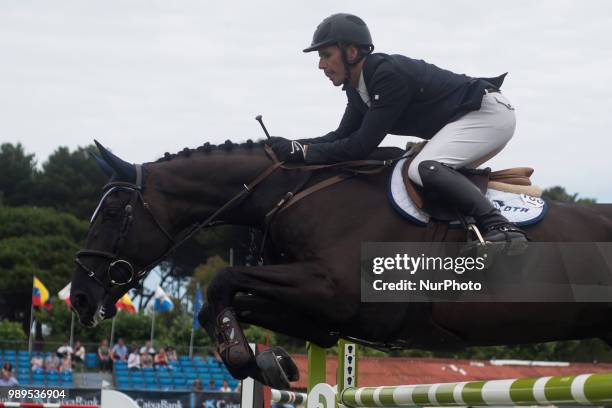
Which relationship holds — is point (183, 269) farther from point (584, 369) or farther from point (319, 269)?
point (319, 269)

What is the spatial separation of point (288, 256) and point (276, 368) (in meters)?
0.61

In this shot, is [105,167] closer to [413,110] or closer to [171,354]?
[413,110]

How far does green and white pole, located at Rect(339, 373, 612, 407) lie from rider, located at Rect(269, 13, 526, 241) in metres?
0.98

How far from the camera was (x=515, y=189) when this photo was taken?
16.6 ft

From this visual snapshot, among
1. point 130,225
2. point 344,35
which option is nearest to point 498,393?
point 344,35

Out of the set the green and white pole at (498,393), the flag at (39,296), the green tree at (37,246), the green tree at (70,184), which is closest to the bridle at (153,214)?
the green and white pole at (498,393)

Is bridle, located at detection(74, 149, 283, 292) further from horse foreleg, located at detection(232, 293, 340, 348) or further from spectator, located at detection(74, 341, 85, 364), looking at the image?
spectator, located at detection(74, 341, 85, 364)

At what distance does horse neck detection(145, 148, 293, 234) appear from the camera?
5188 mm

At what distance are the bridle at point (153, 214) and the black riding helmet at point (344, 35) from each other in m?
0.51

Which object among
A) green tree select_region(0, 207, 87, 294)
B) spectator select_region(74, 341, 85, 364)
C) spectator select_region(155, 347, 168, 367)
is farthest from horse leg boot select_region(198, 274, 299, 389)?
green tree select_region(0, 207, 87, 294)

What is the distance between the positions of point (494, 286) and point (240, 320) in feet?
4.26

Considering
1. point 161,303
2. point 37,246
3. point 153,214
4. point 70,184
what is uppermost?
point 70,184

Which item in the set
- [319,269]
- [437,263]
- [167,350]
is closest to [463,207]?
[437,263]

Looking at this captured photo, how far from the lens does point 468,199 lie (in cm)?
476
